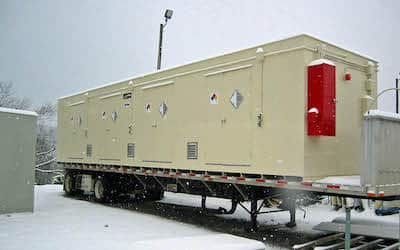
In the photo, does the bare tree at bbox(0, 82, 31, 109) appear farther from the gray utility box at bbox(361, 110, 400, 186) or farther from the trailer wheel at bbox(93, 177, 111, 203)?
the gray utility box at bbox(361, 110, 400, 186)

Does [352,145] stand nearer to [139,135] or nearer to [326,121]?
[326,121]

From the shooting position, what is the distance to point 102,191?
1464cm

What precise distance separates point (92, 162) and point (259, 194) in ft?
24.6

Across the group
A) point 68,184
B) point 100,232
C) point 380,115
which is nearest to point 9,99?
point 68,184

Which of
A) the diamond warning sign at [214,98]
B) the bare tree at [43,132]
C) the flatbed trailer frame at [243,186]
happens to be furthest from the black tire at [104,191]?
the bare tree at [43,132]

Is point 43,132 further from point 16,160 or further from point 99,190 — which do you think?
point 16,160

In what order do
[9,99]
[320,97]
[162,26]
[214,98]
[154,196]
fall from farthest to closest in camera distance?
1. [9,99]
2. [162,26]
3. [154,196]
4. [214,98]
5. [320,97]

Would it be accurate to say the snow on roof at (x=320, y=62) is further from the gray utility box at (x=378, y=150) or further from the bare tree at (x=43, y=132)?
the bare tree at (x=43, y=132)

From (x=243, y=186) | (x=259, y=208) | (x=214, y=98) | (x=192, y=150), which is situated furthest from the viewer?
(x=192, y=150)

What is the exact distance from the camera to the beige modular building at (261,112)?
7.87m

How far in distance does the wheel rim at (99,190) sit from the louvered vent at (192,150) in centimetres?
530

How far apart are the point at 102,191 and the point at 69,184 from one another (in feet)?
11.1

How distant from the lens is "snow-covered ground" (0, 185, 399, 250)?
287 inches

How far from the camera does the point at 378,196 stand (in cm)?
674
